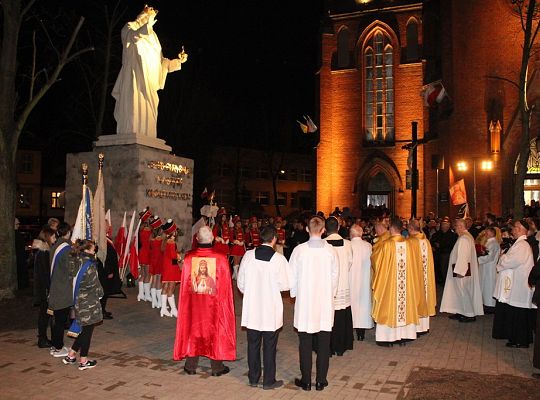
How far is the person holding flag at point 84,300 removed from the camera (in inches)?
273

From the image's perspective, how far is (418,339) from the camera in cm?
920

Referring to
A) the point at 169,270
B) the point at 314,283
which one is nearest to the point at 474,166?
the point at 169,270

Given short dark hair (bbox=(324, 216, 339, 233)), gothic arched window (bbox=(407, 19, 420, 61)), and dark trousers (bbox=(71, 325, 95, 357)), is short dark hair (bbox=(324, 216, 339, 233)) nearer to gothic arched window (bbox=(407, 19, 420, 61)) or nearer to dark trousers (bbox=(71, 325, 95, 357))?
dark trousers (bbox=(71, 325, 95, 357))

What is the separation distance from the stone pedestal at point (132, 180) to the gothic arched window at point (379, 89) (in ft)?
66.8

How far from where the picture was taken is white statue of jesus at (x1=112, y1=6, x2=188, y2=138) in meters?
14.3

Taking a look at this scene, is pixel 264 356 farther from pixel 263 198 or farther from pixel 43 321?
pixel 263 198


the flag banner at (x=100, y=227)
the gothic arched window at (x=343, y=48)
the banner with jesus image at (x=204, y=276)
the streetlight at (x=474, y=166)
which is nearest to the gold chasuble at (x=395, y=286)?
the banner with jesus image at (x=204, y=276)

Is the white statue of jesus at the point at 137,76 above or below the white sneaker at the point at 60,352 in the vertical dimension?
above

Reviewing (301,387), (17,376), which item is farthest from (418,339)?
(17,376)

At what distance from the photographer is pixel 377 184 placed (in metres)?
33.4

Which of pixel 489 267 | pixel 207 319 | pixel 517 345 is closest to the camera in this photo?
pixel 207 319

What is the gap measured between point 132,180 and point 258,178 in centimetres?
4555

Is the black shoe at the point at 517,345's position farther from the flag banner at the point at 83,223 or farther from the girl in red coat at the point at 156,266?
the flag banner at the point at 83,223

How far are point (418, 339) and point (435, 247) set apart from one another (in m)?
7.92
